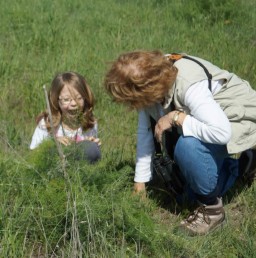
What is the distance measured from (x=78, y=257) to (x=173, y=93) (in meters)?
0.87

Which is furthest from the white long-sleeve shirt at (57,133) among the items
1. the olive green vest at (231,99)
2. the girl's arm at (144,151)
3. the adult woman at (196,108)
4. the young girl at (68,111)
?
the olive green vest at (231,99)

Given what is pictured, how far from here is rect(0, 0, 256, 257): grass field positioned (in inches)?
81.3

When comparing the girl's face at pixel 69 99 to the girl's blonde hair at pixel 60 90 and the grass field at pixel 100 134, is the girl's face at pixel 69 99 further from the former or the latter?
the grass field at pixel 100 134

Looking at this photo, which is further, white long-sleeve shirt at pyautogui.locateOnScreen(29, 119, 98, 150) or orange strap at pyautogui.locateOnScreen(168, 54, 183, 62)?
white long-sleeve shirt at pyautogui.locateOnScreen(29, 119, 98, 150)

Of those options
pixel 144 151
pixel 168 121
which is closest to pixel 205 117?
pixel 168 121

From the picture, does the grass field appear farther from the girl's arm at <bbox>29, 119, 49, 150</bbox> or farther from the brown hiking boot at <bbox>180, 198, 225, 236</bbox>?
the girl's arm at <bbox>29, 119, 49, 150</bbox>

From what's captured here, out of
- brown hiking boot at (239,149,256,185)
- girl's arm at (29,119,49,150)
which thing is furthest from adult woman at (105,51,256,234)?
girl's arm at (29,119,49,150)

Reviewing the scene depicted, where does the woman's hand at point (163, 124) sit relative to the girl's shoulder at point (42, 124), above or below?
above

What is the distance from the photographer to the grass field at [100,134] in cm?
206

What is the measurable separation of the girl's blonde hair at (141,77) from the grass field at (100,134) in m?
0.34

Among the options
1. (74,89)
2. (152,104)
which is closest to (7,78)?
(74,89)

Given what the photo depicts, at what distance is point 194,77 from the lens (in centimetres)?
235

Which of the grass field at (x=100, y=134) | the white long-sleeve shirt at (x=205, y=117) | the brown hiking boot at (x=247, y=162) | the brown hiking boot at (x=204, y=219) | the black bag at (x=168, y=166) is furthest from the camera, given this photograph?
the brown hiking boot at (x=247, y=162)

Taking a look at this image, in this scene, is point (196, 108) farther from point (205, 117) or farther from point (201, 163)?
point (201, 163)
